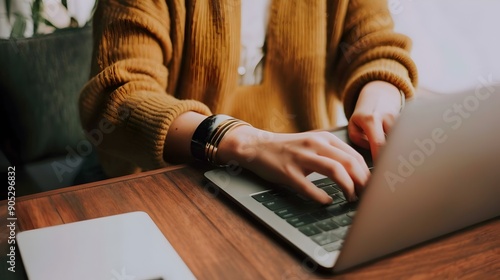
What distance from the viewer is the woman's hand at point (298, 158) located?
0.61 meters

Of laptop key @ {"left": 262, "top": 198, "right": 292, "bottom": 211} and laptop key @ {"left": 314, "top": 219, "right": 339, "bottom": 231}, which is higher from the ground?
laptop key @ {"left": 314, "top": 219, "right": 339, "bottom": 231}

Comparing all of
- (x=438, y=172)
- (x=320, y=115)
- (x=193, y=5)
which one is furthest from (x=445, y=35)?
(x=438, y=172)

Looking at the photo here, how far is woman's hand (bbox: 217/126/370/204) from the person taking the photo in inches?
23.9

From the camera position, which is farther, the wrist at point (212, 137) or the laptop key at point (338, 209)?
the wrist at point (212, 137)

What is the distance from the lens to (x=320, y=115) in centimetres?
129

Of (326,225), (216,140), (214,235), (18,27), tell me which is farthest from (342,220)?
(18,27)

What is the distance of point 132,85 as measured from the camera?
895 mm

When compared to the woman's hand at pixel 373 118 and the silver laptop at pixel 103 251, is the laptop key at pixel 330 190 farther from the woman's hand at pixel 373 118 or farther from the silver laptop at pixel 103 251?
the silver laptop at pixel 103 251

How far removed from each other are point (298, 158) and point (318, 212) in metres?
0.09

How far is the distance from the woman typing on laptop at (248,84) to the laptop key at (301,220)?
0.04 metres

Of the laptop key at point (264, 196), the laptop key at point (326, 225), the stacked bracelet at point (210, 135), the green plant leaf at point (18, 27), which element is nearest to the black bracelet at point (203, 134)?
the stacked bracelet at point (210, 135)

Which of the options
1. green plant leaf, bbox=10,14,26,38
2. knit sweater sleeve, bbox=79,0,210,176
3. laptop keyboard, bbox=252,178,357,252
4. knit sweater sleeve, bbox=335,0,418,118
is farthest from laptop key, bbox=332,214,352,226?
green plant leaf, bbox=10,14,26,38

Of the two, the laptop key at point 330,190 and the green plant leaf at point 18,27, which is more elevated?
the green plant leaf at point 18,27

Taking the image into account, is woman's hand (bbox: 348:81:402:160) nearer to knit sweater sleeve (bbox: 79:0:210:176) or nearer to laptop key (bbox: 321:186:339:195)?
laptop key (bbox: 321:186:339:195)
